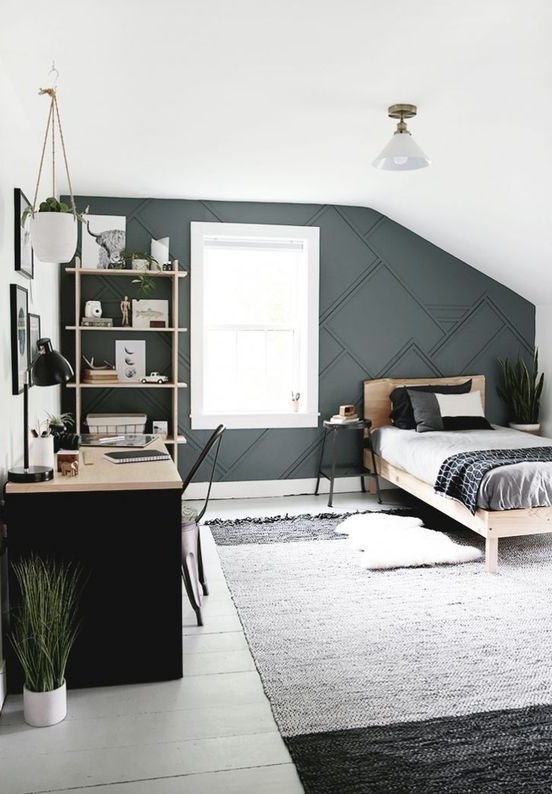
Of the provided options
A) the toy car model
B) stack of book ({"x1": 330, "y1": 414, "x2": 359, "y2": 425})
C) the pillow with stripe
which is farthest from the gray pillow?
the toy car model

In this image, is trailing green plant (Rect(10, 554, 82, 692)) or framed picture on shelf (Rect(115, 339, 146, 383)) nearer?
trailing green plant (Rect(10, 554, 82, 692))

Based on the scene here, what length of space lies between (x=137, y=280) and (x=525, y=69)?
3.28 meters

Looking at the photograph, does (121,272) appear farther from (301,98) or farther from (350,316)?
(301,98)

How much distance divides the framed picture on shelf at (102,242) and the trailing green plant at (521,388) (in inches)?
131

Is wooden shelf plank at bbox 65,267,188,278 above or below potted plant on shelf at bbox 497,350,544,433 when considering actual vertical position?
above

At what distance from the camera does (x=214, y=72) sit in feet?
10.5

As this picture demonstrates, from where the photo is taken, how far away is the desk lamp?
2.76 metres

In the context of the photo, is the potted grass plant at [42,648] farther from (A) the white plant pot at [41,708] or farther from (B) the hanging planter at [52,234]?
(B) the hanging planter at [52,234]

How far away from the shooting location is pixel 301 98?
3545 mm

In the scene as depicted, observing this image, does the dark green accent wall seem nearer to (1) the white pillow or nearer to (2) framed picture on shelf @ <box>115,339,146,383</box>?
(2) framed picture on shelf @ <box>115,339,146,383</box>

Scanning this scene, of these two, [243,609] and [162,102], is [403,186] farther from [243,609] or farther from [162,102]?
[243,609]

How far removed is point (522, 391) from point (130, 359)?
3257 mm

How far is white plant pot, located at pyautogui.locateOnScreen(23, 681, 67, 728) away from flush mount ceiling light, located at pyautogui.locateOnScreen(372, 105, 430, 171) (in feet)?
9.01

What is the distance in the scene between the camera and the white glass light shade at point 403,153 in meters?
3.60
